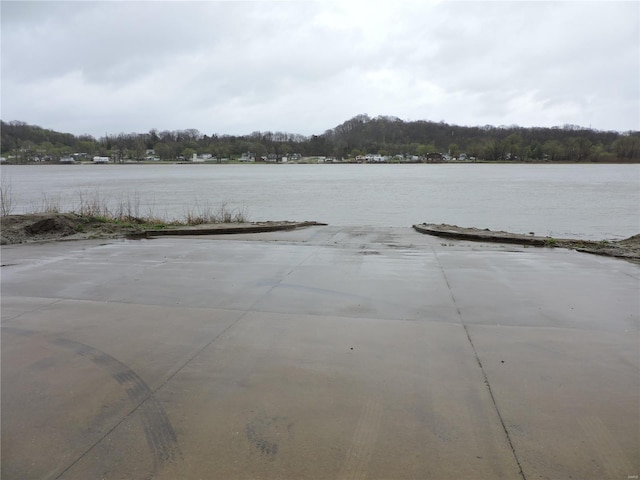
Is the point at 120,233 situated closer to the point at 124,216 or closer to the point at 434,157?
the point at 124,216

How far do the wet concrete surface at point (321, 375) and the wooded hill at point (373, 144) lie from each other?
492 feet

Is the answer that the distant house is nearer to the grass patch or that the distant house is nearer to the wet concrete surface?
the grass patch

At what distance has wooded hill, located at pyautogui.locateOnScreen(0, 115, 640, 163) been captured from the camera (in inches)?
5541

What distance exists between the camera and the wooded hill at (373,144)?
141 metres

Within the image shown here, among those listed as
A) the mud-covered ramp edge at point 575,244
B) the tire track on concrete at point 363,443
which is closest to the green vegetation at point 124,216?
the mud-covered ramp edge at point 575,244

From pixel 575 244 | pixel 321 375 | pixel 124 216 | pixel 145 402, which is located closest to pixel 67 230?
pixel 124 216

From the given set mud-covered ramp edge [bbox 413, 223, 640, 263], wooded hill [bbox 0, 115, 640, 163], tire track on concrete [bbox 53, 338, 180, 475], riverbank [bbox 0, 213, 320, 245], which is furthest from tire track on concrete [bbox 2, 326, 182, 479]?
wooded hill [bbox 0, 115, 640, 163]

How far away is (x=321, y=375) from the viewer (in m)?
3.61

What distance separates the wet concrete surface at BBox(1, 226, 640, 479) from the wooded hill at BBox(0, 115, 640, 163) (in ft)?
492

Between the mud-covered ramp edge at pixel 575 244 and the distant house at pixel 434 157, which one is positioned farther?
the distant house at pixel 434 157

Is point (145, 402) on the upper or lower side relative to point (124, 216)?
upper

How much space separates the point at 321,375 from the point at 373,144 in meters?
179

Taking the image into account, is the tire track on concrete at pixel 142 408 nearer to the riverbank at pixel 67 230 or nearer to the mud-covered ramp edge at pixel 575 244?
the riverbank at pixel 67 230

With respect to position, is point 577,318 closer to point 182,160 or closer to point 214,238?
point 214,238
